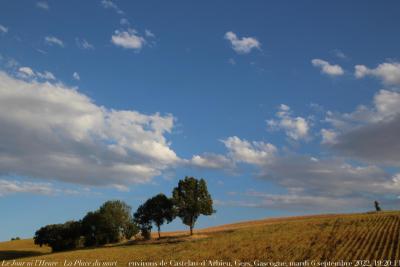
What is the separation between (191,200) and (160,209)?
382 inches

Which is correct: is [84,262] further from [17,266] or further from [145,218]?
[145,218]

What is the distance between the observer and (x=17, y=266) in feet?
201

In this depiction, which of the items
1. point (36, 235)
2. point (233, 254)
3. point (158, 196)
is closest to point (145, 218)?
point (158, 196)

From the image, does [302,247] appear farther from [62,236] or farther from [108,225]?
[62,236]

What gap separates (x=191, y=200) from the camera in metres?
101

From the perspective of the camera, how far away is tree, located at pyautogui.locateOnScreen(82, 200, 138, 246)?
106062mm

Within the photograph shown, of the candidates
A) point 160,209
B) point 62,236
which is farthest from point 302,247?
point 62,236

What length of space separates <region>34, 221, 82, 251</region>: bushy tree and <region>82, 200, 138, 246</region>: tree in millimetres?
2952

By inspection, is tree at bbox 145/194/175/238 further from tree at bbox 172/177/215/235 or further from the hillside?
the hillside

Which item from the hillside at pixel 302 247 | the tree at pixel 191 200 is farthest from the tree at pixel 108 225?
the hillside at pixel 302 247

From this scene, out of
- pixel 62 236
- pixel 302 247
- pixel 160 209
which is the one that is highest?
pixel 160 209

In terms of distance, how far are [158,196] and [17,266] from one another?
48991 millimetres

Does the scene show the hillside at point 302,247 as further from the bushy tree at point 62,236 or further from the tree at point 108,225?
the bushy tree at point 62,236

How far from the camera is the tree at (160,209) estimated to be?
10606 centimetres
